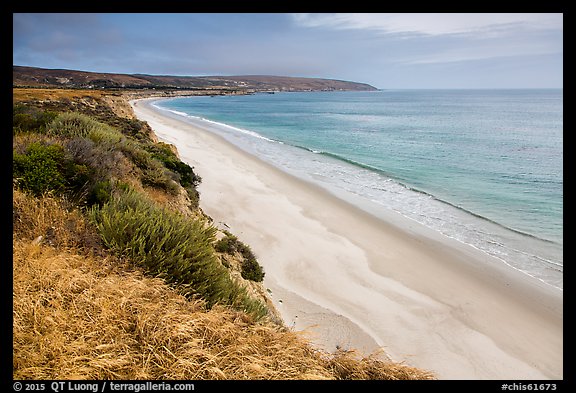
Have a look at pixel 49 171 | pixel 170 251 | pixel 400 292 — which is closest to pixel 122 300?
pixel 170 251

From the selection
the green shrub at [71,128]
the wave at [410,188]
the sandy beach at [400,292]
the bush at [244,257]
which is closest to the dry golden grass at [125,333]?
the sandy beach at [400,292]

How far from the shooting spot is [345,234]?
13.1m

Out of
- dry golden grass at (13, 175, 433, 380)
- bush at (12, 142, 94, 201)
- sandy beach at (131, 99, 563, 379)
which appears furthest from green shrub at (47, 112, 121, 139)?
sandy beach at (131, 99, 563, 379)

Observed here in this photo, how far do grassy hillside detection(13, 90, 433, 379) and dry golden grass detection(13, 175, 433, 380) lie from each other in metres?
0.01

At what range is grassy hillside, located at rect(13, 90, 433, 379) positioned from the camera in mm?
2711

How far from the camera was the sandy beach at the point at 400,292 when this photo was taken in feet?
23.9

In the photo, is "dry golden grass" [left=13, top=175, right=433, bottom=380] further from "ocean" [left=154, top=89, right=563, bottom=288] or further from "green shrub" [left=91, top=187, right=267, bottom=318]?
"ocean" [left=154, top=89, right=563, bottom=288]

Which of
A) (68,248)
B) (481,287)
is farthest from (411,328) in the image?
(68,248)

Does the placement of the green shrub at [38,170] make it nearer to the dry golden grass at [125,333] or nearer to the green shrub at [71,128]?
the dry golden grass at [125,333]

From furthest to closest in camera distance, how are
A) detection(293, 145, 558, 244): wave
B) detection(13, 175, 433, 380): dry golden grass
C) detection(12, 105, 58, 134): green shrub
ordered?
detection(293, 145, 558, 244): wave
detection(12, 105, 58, 134): green shrub
detection(13, 175, 433, 380): dry golden grass

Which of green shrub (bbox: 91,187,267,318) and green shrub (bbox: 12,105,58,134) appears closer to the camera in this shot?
green shrub (bbox: 91,187,267,318)

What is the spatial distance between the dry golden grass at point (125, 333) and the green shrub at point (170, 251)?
288 mm

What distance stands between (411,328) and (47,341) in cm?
769
